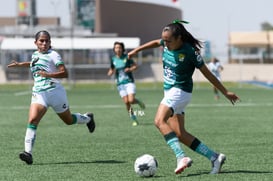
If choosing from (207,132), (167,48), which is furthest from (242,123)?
(167,48)

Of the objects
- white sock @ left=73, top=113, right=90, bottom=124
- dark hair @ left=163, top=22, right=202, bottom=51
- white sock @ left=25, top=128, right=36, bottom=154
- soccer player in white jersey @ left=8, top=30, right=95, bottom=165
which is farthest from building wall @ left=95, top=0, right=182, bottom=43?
dark hair @ left=163, top=22, right=202, bottom=51

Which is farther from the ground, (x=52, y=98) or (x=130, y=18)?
(x=52, y=98)

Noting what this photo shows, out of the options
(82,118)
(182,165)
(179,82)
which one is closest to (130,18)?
(82,118)

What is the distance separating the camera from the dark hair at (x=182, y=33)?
1007cm

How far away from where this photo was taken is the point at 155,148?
13938mm

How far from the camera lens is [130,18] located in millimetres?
89312

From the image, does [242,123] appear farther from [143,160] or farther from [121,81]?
[143,160]

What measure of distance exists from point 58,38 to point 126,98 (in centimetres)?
5004

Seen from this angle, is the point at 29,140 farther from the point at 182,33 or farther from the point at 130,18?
the point at 130,18

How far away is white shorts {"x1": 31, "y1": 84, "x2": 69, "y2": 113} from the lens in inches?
477

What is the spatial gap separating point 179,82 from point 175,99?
24 cm

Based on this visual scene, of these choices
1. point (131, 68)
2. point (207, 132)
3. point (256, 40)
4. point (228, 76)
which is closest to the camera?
point (207, 132)

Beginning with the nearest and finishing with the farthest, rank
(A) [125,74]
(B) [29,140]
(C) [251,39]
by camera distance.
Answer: (B) [29,140], (A) [125,74], (C) [251,39]

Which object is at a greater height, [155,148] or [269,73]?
[155,148]
